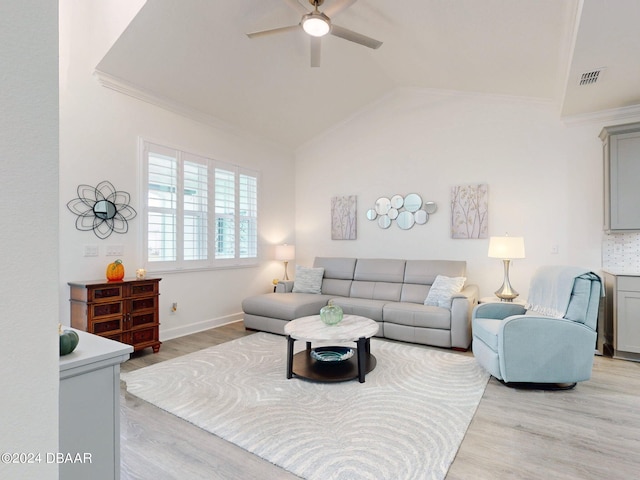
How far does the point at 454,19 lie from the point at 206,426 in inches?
157

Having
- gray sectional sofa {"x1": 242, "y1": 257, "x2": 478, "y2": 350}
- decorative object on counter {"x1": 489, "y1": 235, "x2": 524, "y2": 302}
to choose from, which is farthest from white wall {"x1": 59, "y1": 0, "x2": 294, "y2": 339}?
decorative object on counter {"x1": 489, "y1": 235, "x2": 524, "y2": 302}

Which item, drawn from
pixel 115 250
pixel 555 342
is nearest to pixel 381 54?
pixel 555 342

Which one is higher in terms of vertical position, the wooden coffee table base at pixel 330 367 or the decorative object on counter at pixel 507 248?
the decorative object on counter at pixel 507 248

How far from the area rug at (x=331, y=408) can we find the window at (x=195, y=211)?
4.57 feet

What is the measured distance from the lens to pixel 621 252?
388 cm

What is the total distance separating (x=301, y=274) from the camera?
5270 millimetres

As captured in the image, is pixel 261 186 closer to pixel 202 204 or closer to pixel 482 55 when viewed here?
pixel 202 204

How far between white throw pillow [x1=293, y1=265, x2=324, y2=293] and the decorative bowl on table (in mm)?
1791

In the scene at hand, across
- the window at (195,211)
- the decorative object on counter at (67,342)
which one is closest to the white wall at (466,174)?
the window at (195,211)

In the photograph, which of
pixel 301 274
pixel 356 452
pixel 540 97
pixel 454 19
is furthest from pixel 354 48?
pixel 356 452

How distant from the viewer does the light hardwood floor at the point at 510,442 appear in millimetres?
1816

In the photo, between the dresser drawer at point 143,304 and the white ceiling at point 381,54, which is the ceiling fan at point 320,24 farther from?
the dresser drawer at point 143,304

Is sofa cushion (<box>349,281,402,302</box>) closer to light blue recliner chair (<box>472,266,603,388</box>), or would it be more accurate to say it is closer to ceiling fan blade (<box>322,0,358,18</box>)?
light blue recliner chair (<box>472,266,603,388</box>)

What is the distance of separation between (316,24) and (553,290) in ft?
10.3
